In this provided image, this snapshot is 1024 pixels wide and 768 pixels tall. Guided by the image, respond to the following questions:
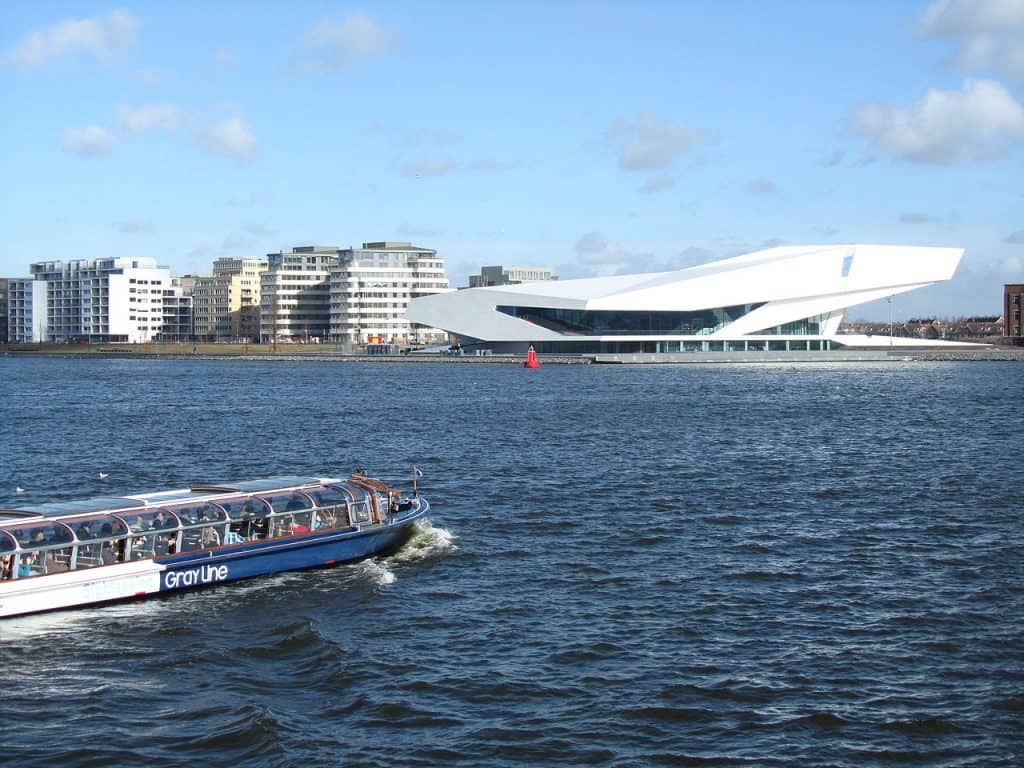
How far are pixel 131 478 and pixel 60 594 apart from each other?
49.0ft

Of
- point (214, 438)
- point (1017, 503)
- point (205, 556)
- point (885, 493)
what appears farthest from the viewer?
point (214, 438)

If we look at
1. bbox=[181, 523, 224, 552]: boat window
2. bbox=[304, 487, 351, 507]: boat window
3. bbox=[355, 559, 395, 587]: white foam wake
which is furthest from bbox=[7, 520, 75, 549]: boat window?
bbox=[355, 559, 395, 587]: white foam wake

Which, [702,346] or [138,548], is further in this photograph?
[702,346]

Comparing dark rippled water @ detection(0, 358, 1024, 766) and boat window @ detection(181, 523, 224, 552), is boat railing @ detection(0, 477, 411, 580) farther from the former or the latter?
dark rippled water @ detection(0, 358, 1024, 766)

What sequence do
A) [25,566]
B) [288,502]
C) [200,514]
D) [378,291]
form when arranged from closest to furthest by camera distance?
[25,566] < [200,514] < [288,502] < [378,291]

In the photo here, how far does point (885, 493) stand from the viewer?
29.8 meters

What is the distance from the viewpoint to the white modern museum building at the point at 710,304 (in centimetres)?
10894

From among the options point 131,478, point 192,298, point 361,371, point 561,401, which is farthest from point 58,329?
point 131,478

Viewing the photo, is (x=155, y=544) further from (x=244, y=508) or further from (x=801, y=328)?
(x=801, y=328)

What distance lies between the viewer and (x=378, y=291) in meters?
158

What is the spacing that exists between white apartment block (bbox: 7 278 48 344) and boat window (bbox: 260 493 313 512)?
17141cm

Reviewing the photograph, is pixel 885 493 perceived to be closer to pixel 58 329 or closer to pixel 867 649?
pixel 867 649

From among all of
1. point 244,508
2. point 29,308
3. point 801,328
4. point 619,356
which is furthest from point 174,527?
point 29,308

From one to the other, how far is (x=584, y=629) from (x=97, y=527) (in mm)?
7910
